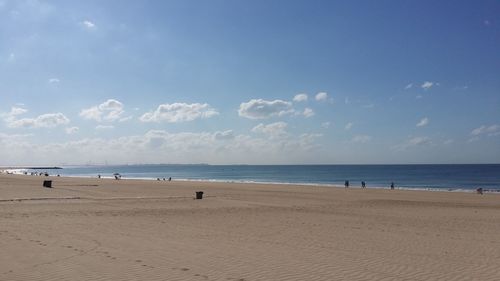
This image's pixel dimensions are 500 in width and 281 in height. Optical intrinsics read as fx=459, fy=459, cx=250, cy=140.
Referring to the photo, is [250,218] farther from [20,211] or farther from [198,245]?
[20,211]

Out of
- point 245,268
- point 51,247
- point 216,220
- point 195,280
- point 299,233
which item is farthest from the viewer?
point 216,220

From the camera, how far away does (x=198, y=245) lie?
1252 cm

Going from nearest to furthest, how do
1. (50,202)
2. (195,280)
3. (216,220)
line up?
1. (195,280)
2. (216,220)
3. (50,202)

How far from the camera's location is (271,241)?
1354 cm

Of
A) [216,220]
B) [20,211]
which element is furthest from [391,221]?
[20,211]

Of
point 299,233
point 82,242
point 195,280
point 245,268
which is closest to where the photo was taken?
point 195,280

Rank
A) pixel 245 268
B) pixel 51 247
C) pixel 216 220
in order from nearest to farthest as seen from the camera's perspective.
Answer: pixel 245 268
pixel 51 247
pixel 216 220

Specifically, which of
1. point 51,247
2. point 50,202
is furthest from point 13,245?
point 50,202

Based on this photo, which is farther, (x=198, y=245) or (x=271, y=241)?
(x=271, y=241)

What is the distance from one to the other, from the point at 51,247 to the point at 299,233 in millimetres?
7683

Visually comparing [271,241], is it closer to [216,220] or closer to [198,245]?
[198,245]

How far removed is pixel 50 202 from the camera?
25.4 m

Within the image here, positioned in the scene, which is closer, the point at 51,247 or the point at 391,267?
the point at 391,267

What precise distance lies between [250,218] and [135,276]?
38.1 feet
